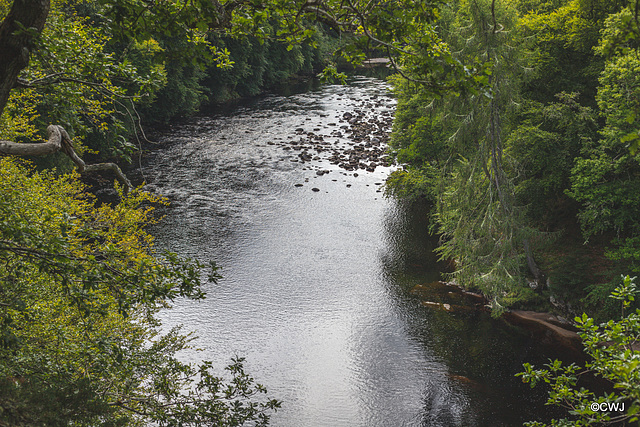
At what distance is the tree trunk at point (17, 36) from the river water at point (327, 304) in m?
13.6

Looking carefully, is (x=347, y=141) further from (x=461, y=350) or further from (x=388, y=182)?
(x=461, y=350)

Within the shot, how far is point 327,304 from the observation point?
71.8 ft

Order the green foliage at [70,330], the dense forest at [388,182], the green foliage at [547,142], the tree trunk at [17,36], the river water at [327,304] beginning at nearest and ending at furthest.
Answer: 1. the tree trunk at [17,36]
2. the green foliage at [70,330]
3. the dense forest at [388,182]
4. the river water at [327,304]
5. the green foliage at [547,142]

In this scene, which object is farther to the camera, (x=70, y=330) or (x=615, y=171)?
(x=615, y=171)

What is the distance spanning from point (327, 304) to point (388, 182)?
9544 millimetres

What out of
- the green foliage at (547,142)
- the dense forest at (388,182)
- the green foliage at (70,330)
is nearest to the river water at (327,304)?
the dense forest at (388,182)

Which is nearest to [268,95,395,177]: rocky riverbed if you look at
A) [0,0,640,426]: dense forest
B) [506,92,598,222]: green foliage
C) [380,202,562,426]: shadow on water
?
[0,0,640,426]: dense forest

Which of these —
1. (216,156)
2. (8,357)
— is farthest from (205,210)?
(8,357)

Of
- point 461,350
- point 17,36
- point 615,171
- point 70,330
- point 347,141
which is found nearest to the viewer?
point 17,36

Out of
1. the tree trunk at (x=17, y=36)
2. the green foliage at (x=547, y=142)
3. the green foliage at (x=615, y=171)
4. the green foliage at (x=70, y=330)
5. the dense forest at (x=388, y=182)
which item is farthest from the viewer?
the green foliage at (x=547, y=142)

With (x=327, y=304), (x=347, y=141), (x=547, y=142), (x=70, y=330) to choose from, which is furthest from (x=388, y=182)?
(x=70, y=330)

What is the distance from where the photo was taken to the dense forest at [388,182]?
216 inches

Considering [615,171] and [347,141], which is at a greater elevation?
[615,171]

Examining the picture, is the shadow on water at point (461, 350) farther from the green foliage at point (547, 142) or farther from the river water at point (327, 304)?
the green foliage at point (547, 142)
